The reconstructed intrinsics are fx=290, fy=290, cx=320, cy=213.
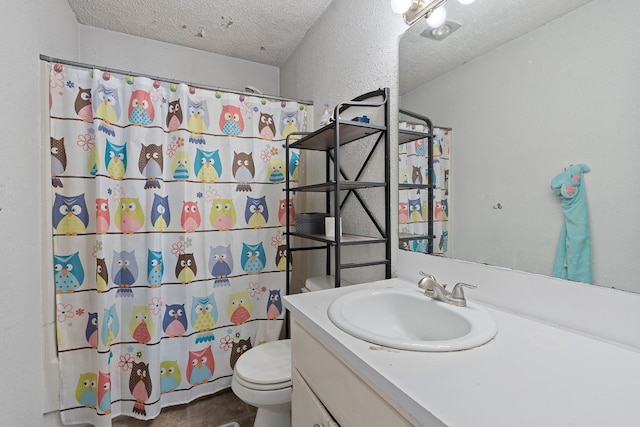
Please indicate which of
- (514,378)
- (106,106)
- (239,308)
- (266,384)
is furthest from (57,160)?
(514,378)

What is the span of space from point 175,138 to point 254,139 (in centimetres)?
44

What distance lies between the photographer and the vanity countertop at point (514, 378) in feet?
1.45

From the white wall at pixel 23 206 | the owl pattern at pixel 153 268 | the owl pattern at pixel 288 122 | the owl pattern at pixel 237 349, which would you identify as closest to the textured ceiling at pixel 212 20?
the white wall at pixel 23 206

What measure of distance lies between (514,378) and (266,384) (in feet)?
3.28

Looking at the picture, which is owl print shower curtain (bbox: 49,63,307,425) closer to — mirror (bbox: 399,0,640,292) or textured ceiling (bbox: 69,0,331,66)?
textured ceiling (bbox: 69,0,331,66)

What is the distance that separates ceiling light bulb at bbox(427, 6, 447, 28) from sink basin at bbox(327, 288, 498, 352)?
998 millimetres

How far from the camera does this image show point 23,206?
1191mm

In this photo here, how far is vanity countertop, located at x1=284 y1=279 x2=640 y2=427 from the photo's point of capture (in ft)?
1.45

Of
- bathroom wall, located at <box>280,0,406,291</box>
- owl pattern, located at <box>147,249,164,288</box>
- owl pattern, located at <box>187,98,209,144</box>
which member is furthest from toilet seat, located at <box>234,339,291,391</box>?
owl pattern, located at <box>187,98,209,144</box>

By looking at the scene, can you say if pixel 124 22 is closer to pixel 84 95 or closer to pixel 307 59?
pixel 84 95

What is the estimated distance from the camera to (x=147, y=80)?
155 centimetres

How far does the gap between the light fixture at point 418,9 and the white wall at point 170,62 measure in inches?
59.3

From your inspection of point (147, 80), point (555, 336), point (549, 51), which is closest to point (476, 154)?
Result: point (549, 51)

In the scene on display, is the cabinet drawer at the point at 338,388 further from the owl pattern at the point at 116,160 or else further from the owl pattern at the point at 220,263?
the owl pattern at the point at 116,160
